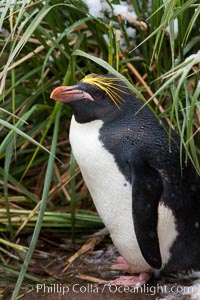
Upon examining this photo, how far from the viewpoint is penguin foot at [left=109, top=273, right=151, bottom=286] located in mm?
2557

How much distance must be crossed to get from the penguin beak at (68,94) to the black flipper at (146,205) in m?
0.31

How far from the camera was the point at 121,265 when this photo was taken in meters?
2.72

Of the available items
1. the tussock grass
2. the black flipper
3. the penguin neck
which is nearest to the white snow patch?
the tussock grass

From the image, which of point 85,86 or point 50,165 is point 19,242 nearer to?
point 50,165

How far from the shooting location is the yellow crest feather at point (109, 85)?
98.8 inches

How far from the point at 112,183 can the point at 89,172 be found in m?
0.09

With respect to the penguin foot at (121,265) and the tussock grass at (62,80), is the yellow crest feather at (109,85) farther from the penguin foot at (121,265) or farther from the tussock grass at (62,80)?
the penguin foot at (121,265)

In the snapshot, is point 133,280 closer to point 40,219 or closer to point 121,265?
point 121,265

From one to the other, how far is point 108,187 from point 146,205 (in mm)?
155

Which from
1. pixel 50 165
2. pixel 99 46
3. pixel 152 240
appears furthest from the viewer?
pixel 99 46

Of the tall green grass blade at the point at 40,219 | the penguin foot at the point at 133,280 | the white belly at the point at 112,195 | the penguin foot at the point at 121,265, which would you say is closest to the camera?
the tall green grass blade at the point at 40,219

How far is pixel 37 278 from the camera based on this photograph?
2648mm

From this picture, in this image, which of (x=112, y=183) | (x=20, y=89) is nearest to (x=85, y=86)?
(x=112, y=183)

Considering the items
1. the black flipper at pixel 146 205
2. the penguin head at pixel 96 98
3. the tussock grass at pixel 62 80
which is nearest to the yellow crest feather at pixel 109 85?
the penguin head at pixel 96 98
